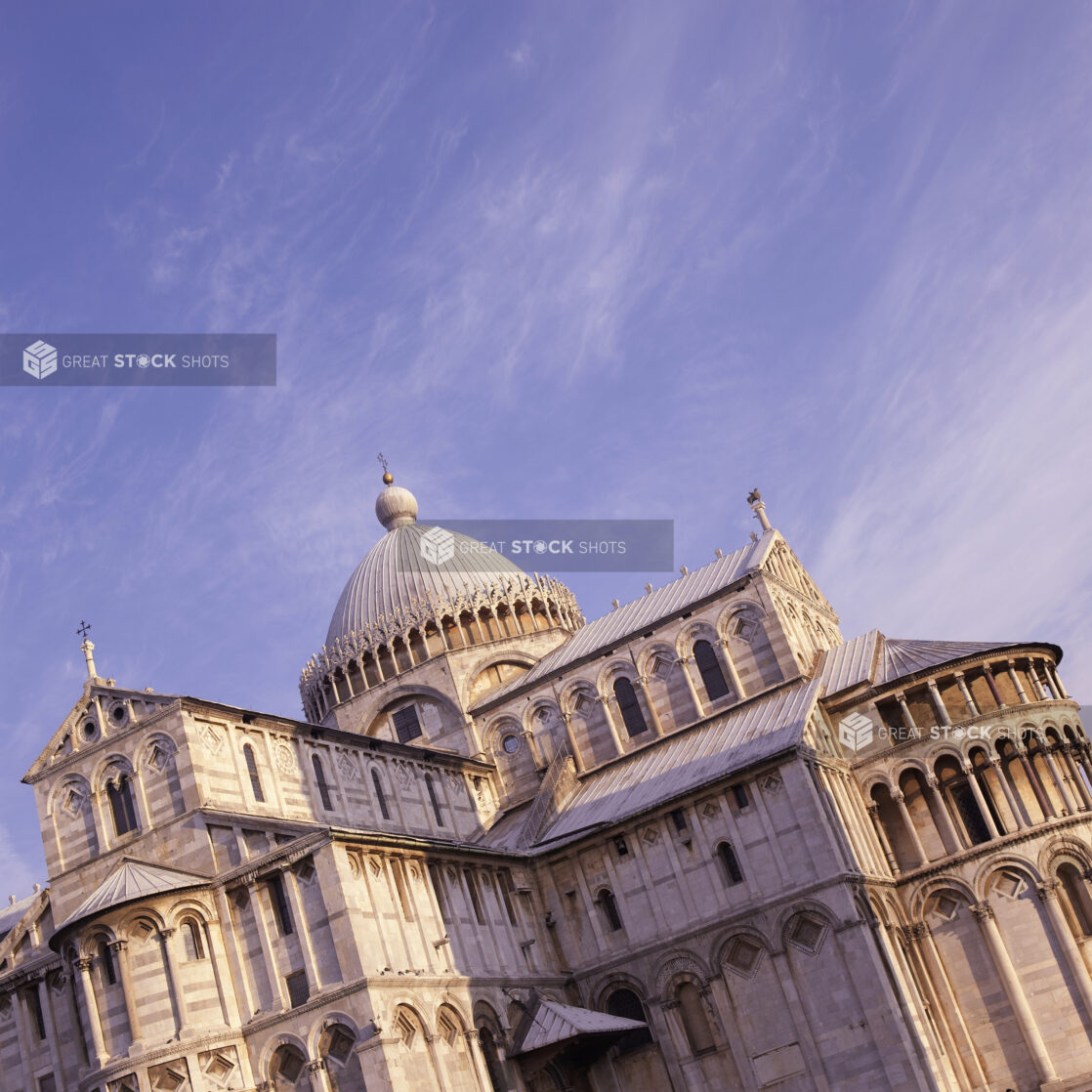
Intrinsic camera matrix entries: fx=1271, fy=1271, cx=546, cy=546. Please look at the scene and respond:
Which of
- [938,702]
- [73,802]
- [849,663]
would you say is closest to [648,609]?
[849,663]

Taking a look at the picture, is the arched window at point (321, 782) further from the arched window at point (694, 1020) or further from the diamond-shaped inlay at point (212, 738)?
the arched window at point (694, 1020)

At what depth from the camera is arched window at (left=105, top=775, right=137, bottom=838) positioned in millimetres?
34281

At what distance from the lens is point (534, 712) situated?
47562 millimetres

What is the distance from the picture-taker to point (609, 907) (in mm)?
38844

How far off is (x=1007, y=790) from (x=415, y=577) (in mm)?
25008

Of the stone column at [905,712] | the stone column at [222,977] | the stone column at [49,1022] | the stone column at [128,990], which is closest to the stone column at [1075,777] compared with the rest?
the stone column at [905,712]

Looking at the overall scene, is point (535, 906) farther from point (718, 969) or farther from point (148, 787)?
point (148, 787)

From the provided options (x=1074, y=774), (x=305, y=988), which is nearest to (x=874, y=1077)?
(x=1074, y=774)

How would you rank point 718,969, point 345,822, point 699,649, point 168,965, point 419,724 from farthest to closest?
point 419,724
point 699,649
point 345,822
point 718,969
point 168,965

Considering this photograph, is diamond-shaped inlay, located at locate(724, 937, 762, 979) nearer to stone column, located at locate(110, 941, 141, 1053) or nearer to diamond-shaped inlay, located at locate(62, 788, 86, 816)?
stone column, located at locate(110, 941, 141, 1053)

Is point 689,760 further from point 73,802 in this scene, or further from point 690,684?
point 73,802

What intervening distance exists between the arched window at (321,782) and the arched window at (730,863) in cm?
1175

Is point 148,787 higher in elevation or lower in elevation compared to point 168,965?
higher

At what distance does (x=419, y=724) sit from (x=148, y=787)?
1687 cm
